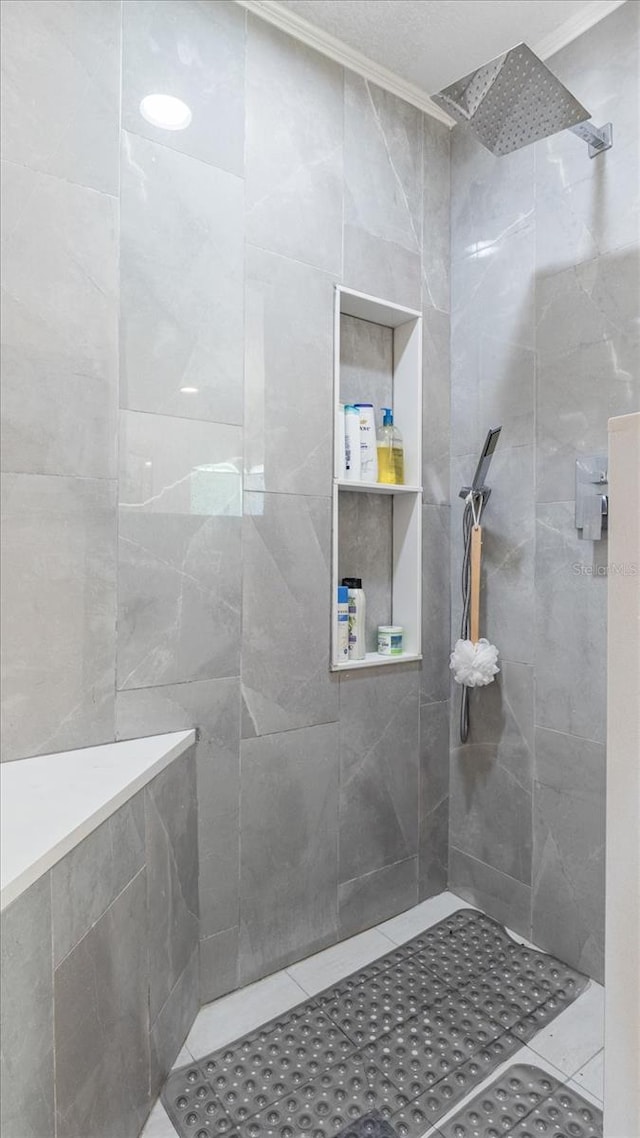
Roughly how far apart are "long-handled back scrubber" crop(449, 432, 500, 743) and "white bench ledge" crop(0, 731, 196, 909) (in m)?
0.83

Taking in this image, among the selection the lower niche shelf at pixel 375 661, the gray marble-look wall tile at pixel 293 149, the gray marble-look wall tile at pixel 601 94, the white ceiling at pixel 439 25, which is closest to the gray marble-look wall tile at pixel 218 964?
the lower niche shelf at pixel 375 661

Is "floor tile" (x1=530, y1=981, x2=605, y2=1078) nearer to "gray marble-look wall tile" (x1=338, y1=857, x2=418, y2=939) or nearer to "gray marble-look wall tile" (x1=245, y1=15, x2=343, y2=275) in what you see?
"gray marble-look wall tile" (x1=338, y1=857, x2=418, y2=939)

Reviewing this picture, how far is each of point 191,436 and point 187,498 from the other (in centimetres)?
15

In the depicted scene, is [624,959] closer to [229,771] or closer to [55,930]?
[55,930]

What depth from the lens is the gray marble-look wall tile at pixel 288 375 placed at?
1.49 metres

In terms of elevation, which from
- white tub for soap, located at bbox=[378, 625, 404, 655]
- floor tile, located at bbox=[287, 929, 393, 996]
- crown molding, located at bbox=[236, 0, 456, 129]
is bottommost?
floor tile, located at bbox=[287, 929, 393, 996]

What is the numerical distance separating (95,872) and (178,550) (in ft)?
2.29

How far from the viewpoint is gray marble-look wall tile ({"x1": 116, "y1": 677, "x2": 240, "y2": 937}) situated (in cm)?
139

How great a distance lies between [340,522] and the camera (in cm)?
180

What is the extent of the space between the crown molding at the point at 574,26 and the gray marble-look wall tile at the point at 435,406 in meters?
0.71

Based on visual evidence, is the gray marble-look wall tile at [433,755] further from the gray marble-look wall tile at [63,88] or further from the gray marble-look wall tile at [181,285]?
the gray marble-look wall tile at [63,88]

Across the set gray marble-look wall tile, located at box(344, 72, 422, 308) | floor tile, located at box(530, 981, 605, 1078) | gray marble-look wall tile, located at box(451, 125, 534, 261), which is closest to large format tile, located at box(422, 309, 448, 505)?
gray marble-look wall tile, located at box(344, 72, 422, 308)

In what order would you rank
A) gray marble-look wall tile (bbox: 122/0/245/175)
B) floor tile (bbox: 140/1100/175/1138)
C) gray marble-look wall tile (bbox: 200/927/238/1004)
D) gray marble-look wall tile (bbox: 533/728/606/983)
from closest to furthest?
floor tile (bbox: 140/1100/175/1138)
gray marble-look wall tile (bbox: 122/0/245/175)
gray marble-look wall tile (bbox: 200/927/238/1004)
gray marble-look wall tile (bbox: 533/728/606/983)

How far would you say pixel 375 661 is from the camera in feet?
5.71
